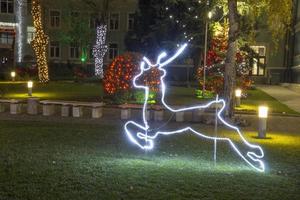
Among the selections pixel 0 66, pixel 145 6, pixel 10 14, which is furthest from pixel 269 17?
pixel 10 14

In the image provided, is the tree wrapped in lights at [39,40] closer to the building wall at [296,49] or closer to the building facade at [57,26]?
the building facade at [57,26]

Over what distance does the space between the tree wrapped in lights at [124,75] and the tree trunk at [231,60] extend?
4235mm

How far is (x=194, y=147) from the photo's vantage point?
36.7ft

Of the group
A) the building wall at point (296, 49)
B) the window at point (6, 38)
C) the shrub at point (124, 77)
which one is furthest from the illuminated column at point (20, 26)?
the shrub at point (124, 77)

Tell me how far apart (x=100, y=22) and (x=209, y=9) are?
28120 mm

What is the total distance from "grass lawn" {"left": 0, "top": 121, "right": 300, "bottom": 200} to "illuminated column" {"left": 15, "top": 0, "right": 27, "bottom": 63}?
4004 centimetres

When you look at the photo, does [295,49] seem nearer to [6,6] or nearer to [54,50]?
[54,50]

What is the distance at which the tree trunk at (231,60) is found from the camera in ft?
51.9

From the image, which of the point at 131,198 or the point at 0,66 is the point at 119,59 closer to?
the point at 131,198

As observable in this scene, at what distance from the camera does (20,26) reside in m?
51.3

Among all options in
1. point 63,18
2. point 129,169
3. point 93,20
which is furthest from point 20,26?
point 129,169

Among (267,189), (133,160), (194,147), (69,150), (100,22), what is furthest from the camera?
(100,22)

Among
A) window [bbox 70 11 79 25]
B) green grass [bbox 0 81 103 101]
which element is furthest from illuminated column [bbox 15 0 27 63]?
green grass [bbox 0 81 103 101]

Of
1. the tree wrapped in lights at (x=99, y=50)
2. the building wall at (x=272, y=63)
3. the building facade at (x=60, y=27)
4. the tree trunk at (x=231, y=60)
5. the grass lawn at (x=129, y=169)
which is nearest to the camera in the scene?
the grass lawn at (x=129, y=169)
